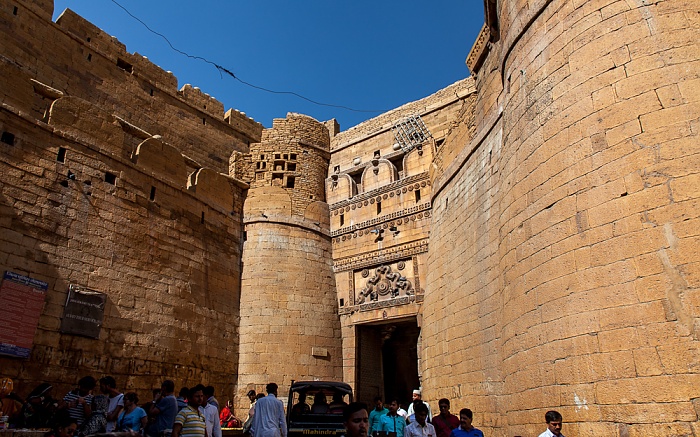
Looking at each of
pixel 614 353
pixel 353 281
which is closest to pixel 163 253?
pixel 353 281

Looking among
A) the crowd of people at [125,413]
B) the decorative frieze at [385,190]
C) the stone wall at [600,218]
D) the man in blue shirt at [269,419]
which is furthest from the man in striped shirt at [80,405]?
the decorative frieze at [385,190]

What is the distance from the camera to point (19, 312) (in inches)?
307

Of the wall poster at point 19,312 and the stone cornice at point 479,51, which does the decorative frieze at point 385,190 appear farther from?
the wall poster at point 19,312

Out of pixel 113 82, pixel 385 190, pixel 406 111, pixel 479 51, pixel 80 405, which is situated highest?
pixel 406 111

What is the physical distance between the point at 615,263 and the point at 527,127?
227 centimetres

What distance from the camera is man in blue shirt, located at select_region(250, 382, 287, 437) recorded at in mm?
5504

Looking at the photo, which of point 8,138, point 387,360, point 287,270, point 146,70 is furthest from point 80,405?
point 146,70

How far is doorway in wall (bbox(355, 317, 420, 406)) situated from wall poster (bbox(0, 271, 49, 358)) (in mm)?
7589

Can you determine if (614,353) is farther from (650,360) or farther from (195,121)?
(195,121)

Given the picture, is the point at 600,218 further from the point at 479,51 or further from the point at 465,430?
the point at 479,51

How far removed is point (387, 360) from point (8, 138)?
11597mm

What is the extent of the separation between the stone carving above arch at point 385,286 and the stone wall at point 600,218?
622 centimetres

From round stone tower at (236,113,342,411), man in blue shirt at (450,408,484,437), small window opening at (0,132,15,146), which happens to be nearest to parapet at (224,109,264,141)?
round stone tower at (236,113,342,411)

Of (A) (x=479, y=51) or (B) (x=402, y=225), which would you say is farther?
(B) (x=402, y=225)
